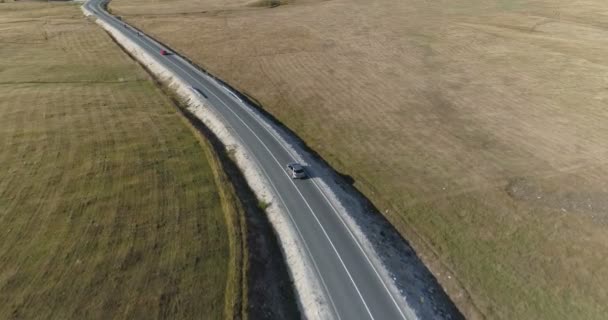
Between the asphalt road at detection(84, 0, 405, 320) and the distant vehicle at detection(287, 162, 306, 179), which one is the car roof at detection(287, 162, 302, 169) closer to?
the distant vehicle at detection(287, 162, 306, 179)

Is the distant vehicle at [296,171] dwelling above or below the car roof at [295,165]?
below

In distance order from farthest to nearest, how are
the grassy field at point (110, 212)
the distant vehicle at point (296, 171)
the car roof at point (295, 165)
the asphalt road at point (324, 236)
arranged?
the car roof at point (295, 165)
the distant vehicle at point (296, 171)
the asphalt road at point (324, 236)
the grassy field at point (110, 212)

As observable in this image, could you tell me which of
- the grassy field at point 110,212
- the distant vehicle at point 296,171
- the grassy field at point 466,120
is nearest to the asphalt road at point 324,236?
the distant vehicle at point 296,171

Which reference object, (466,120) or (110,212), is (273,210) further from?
(466,120)

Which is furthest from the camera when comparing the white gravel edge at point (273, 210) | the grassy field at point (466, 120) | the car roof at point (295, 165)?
the car roof at point (295, 165)

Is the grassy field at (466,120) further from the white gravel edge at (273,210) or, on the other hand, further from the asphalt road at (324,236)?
the white gravel edge at (273,210)

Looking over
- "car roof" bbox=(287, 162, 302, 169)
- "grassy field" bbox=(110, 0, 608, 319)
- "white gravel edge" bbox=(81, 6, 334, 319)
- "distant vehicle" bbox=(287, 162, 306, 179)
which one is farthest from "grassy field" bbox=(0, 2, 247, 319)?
"grassy field" bbox=(110, 0, 608, 319)

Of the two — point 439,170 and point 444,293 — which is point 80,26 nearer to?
point 439,170
